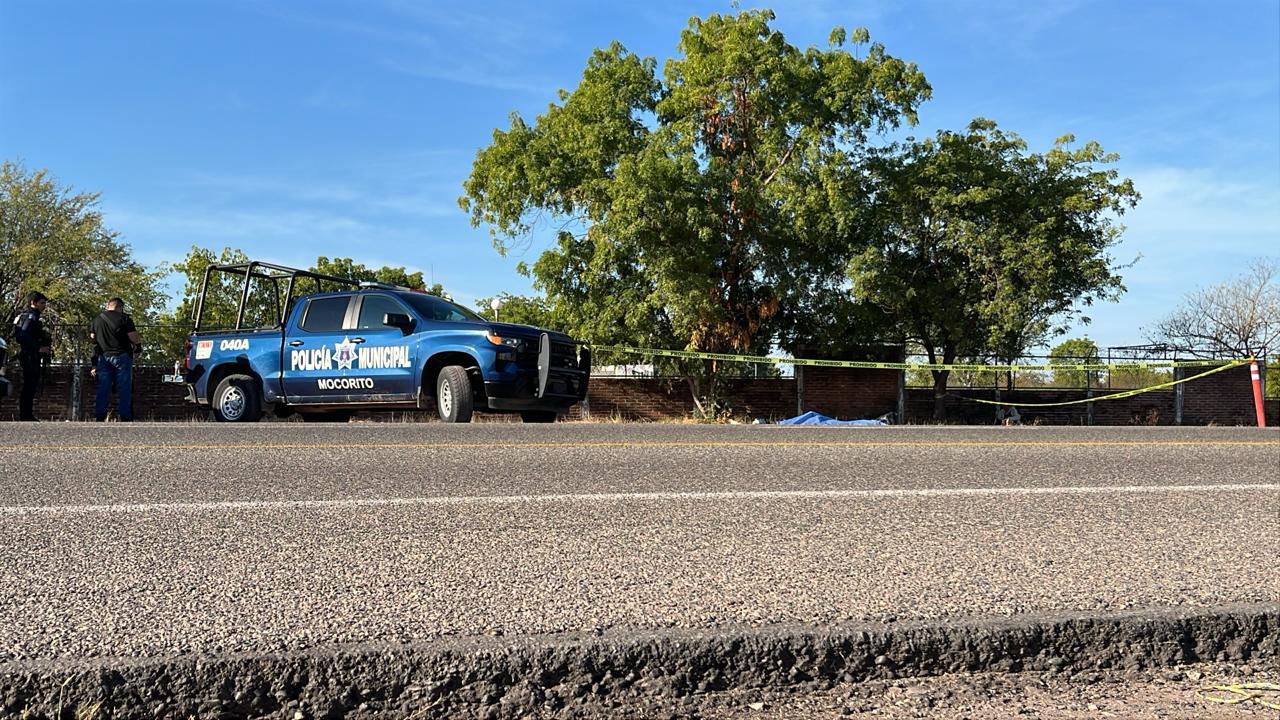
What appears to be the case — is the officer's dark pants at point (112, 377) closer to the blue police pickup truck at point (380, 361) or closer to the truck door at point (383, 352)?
the blue police pickup truck at point (380, 361)

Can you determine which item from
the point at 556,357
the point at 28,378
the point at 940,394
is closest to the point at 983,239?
the point at 940,394

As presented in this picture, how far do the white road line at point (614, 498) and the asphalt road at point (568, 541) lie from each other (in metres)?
0.03

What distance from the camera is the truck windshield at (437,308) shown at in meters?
13.3

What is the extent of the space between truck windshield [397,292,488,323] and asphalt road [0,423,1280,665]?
5.85 metres

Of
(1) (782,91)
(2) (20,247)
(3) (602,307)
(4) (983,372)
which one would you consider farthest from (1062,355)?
(2) (20,247)

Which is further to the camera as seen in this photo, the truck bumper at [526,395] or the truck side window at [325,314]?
the truck side window at [325,314]

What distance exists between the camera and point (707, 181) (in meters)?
23.0

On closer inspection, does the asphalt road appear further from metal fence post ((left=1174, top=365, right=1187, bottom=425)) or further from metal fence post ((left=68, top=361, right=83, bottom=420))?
metal fence post ((left=1174, top=365, right=1187, bottom=425))

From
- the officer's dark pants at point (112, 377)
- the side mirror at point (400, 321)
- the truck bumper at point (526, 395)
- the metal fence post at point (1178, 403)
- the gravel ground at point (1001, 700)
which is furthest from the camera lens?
the metal fence post at point (1178, 403)

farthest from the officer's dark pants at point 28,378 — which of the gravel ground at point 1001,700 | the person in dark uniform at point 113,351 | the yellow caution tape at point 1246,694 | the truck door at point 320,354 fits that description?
the yellow caution tape at point 1246,694

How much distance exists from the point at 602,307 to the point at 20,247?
22.0 meters

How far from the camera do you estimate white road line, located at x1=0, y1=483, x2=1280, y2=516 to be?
4.63 m

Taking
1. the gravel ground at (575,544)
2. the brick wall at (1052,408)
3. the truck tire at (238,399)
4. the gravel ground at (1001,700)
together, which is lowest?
the gravel ground at (1001,700)

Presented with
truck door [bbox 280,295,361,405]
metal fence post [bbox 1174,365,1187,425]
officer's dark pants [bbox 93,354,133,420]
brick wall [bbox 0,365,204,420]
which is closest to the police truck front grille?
truck door [bbox 280,295,361,405]
